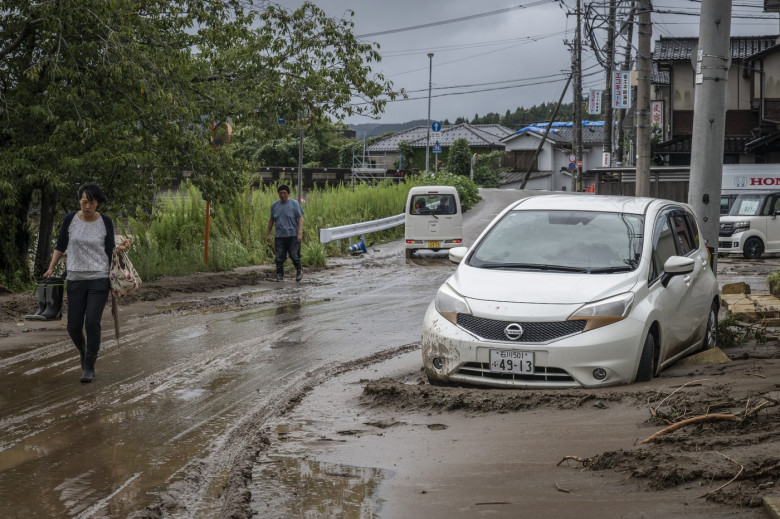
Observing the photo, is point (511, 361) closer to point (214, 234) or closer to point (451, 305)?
point (451, 305)

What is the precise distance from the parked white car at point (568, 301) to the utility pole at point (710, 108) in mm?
1657

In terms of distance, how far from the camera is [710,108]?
10398mm

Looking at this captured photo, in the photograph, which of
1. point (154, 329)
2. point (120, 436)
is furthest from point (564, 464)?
point (154, 329)

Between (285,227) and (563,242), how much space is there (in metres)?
11.0

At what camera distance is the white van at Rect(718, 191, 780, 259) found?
26562mm

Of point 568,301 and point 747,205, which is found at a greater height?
point 747,205

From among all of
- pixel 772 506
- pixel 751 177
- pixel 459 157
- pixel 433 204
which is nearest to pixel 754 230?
pixel 433 204

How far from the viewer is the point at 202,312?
1346 centimetres

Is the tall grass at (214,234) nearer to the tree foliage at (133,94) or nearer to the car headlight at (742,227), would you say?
the tree foliage at (133,94)

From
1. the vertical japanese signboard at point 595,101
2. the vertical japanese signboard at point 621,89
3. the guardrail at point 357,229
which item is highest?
the vertical japanese signboard at point 595,101

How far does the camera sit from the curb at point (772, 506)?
382 centimetres

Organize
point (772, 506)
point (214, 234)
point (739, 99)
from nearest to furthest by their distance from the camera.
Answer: point (772, 506) < point (214, 234) < point (739, 99)

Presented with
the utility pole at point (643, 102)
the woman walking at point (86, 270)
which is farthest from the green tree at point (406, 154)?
the woman walking at point (86, 270)

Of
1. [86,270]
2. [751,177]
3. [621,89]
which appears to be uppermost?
[621,89]
